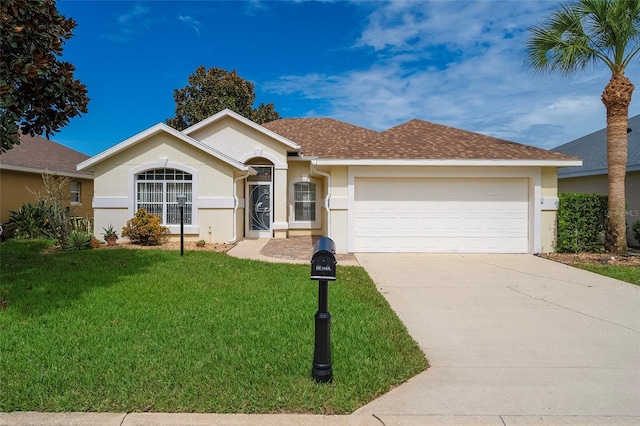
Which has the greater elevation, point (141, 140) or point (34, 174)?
point (141, 140)

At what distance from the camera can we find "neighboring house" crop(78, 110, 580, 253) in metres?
11.7

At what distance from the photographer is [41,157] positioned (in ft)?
60.5

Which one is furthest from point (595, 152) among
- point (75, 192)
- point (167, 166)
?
point (75, 192)

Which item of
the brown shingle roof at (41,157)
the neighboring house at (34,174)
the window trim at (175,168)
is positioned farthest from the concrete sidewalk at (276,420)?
the brown shingle roof at (41,157)

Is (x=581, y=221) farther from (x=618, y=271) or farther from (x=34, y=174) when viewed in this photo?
(x=34, y=174)

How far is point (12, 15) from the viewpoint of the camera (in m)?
4.97

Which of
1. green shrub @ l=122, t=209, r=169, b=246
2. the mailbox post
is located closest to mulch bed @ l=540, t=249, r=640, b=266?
the mailbox post

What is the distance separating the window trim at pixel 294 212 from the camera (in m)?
16.6

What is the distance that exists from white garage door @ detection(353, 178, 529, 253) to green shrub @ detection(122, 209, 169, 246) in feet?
22.4

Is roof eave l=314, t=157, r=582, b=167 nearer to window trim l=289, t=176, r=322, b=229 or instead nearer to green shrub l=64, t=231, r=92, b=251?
window trim l=289, t=176, r=322, b=229

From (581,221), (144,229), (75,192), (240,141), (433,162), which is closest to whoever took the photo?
(433,162)

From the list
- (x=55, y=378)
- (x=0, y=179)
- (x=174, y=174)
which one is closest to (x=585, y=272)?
(x=55, y=378)

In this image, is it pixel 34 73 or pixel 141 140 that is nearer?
pixel 34 73

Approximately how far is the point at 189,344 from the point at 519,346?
404cm
